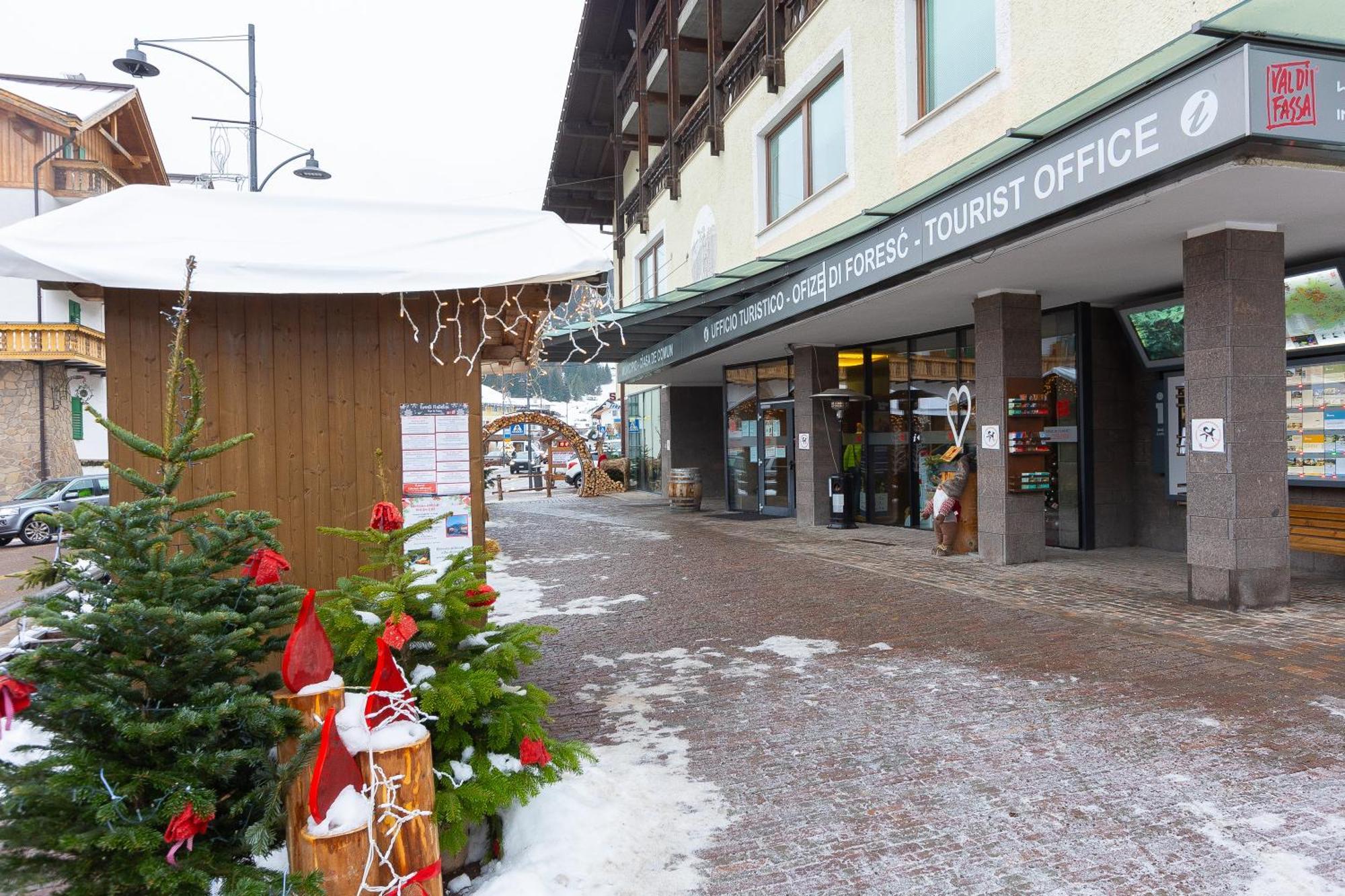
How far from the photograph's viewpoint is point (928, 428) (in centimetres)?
1263

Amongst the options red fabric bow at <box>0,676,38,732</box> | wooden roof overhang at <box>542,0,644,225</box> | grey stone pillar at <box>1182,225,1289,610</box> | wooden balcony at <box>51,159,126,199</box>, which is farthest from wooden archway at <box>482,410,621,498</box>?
red fabric bow at <box>0,676,38,732</box>

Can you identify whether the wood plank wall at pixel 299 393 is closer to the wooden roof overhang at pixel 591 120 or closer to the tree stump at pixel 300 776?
the tree stump at pixel 300 776

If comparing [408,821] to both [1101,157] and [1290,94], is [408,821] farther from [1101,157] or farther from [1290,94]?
[1290,94]

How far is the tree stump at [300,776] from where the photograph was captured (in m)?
2.26

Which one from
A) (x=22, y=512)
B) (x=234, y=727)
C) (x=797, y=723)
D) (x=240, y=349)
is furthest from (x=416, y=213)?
(x=22, y=512)

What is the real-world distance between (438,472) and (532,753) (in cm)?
205

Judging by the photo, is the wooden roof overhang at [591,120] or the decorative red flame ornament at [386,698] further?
the wooden roof overhang at [591,120]

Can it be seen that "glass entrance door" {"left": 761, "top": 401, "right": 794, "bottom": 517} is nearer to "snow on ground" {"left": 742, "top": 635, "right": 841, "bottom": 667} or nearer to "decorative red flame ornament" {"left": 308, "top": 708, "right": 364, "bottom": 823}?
"snow on ground" {"left": 742, "top": 635, "right": 841, "bottom": 667}

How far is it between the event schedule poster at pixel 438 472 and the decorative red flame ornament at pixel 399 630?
1.61m

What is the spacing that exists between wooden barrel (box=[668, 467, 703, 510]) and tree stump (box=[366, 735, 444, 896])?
51.0 feet

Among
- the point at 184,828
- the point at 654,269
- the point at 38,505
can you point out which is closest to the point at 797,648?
the point at 184,828

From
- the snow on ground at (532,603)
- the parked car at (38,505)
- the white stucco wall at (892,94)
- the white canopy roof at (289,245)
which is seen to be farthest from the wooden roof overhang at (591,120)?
the white canopy roof at (289,245)

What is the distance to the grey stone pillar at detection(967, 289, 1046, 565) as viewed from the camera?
31.0 ft

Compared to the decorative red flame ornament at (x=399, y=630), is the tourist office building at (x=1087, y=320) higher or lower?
higher
